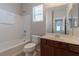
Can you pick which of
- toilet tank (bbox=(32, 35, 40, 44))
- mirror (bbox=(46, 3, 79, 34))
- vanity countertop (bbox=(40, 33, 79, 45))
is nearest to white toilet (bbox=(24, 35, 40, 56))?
toilet tank (bbox=(32, 35, 40, 44))

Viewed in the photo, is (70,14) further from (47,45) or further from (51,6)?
(47,45)

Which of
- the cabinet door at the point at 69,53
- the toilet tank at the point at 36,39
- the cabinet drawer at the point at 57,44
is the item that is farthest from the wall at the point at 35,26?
the cabinet door at the point at 69,53

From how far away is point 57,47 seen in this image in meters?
1.65

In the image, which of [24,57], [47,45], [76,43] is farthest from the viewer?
[47,45]

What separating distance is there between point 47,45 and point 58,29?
13.3 inches

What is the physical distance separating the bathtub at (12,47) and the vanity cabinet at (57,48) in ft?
1.13

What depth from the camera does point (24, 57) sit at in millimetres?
1590

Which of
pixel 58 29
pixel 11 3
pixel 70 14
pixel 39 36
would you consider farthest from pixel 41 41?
pixel 11 3

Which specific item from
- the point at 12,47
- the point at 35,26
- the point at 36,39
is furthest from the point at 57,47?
the point at 12,47

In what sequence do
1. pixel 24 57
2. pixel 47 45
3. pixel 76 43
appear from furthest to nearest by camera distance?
pixel 47 45
pixel 24 57
pixel 76 43

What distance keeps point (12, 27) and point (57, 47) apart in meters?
0.82

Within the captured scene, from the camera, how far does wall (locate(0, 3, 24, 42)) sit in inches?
61.7

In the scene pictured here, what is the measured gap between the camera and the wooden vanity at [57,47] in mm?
1518

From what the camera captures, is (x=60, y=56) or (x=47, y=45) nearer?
(x=60, y=56)
